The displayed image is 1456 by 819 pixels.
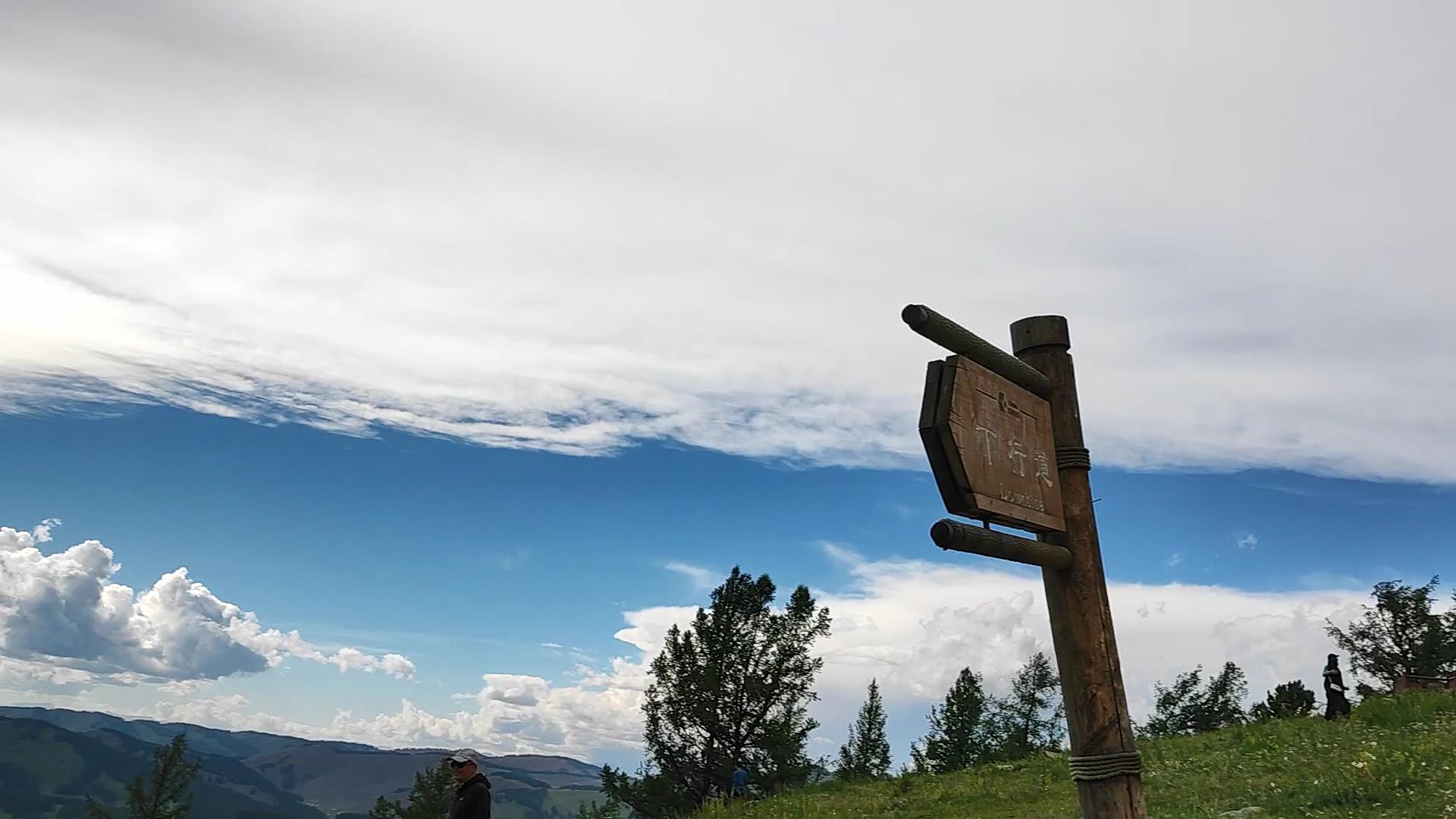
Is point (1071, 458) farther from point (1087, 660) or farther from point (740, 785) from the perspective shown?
point (740, 785)

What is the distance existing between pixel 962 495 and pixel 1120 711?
5.28 feet

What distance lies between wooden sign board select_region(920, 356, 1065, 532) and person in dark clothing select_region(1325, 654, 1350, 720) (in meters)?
16.8

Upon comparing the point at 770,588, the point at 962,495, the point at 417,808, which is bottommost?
the point at 417,808

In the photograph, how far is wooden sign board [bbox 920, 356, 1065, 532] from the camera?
14.7ft

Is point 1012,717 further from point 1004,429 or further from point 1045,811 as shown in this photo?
point 1004,429

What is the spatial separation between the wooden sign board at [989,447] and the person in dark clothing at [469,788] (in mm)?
7813

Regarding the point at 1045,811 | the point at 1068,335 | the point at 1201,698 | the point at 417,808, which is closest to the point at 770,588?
the point at 1045,811

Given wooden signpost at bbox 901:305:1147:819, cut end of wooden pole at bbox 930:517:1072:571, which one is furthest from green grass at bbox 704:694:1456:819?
cut end of wooden pole at bbox 930:517:1072:571

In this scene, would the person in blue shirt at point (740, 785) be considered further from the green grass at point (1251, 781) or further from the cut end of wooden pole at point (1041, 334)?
the cut end of wooden pole at point (1041, 334)

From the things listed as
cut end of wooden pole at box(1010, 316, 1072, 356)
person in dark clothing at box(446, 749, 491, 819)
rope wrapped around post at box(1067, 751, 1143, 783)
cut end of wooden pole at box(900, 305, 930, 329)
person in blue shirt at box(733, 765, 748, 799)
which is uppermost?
cut end of wooden pole at box(1010, 316, 1072, 356)

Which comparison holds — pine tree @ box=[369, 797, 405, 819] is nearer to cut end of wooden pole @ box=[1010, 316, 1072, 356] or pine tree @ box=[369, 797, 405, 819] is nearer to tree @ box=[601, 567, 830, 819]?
tree @ box=[601, 567, 830, 819]

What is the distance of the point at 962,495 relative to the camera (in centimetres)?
448

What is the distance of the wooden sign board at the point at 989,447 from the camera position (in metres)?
4.49

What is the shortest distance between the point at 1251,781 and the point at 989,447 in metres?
12.1
